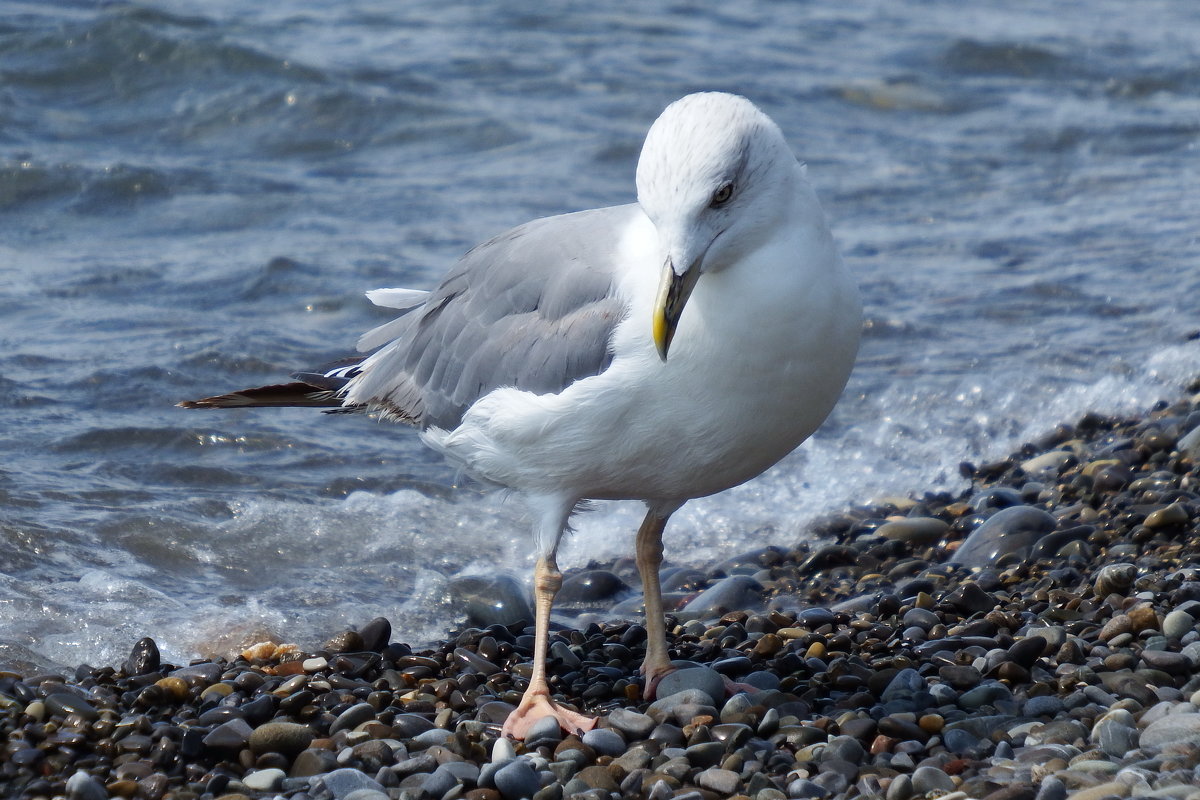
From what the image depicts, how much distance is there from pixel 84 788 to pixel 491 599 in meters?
2.16

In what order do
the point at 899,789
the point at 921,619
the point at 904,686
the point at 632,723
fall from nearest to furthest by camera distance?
the point at 899,789 < the point at 632,723 < the point at 904,686 < the point at 921,619

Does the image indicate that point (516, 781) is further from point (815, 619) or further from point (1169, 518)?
point (1169, 518)

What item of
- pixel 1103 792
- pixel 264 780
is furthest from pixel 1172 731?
pixel 264 780

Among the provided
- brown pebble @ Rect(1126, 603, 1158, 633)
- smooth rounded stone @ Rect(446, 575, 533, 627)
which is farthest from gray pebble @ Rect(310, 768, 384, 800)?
brown pebble @ Rect(1126, 603, 1158, 633)

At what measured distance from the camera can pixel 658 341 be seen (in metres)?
3.83

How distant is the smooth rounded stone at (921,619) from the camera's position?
16.7 feet

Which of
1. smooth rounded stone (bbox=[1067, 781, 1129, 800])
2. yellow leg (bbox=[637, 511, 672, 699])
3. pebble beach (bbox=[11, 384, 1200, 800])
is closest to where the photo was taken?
smooth rounded stone (bbox=[1067, 781, 1129, 800])

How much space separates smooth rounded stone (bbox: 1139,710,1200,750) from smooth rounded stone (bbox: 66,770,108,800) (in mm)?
2757

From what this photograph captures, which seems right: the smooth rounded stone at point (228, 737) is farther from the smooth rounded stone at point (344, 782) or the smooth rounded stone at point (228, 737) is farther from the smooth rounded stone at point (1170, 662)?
the smooth rounded stone at point (1170, 662)

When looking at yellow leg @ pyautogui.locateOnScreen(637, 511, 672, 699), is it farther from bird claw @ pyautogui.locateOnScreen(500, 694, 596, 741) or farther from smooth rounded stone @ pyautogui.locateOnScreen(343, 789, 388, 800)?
smooth rounded stone @ pyautogui.locateOnScreen(343, 789, 388, 800)

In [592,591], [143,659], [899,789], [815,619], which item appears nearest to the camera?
[899,789]

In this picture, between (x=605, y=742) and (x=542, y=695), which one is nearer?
(x=605, y=742)

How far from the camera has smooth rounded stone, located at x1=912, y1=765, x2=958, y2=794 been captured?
3676mm

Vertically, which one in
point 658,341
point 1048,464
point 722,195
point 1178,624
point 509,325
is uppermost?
point 722,195
